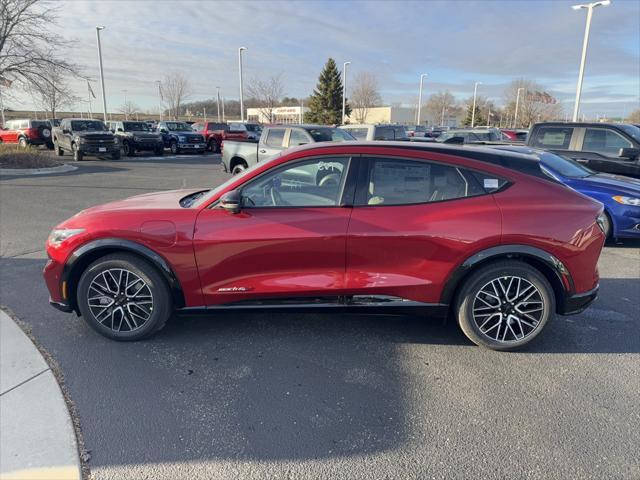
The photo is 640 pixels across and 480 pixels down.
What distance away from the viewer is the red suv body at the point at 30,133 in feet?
86.1

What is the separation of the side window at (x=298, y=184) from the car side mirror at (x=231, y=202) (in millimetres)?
100

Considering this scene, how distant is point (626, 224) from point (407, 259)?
16.7 feet

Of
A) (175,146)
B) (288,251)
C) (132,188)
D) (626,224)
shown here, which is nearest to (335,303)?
(288,251)

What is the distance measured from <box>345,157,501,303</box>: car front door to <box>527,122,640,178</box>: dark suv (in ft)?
22.2

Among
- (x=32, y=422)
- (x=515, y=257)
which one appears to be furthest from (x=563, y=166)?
(x=32, y=422)

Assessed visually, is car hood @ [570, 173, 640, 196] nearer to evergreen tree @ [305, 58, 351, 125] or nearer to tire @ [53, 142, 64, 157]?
tire @ [53, 142, 64, 157]

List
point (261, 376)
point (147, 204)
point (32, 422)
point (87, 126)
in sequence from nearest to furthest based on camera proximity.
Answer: point (32, 422) → point (261, 376) → point (147, 204) → point (87, 126)

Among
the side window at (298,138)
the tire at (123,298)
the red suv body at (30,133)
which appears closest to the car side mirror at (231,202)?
the tire at (123,298)

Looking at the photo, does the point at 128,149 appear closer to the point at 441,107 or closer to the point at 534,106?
the point at 534,106

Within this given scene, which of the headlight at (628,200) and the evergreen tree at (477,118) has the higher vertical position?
the evergreen tree at (477,118)

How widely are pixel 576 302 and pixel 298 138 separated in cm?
880

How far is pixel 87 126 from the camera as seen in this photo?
21672mm

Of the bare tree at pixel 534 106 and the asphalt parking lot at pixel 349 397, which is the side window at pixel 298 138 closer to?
the asphalt parking lot at pixel 349 397

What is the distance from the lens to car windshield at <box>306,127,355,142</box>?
11.3 m
